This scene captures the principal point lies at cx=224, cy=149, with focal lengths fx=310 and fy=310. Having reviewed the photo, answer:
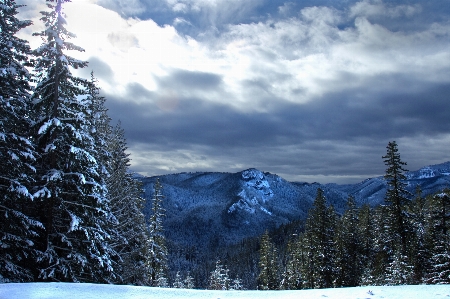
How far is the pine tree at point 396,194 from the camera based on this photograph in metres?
26.2

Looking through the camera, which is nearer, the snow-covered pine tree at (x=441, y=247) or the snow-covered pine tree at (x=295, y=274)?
the snow-covered pine tree at (x=441, y=247)

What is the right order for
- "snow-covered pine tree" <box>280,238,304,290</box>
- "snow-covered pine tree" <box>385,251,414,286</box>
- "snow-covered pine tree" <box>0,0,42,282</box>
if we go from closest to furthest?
"snow-covered pine tree" <box>0,0,42,282</box> → "snow-covered pine tree" <box>385,251,414,286</box> → "snow-covered pine tree" <box>280,238,304,290</box>

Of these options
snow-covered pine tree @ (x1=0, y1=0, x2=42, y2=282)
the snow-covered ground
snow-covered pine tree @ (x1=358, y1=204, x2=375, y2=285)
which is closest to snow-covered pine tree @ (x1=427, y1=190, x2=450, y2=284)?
snow-covered pine tree @ (x1=358, y1=204, x2=375, y2=285)

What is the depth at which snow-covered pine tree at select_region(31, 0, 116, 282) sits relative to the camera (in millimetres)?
14297

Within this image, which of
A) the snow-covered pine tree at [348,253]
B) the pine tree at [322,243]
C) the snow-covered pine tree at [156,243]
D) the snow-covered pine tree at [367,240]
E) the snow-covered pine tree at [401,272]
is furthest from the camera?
the snow-covered pine tree at [367,240]

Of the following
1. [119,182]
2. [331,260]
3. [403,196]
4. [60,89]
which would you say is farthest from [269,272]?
[60,89]

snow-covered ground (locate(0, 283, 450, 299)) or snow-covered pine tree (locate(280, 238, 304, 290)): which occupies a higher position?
snow-covered ground (locate(0, 283, 450, 299))

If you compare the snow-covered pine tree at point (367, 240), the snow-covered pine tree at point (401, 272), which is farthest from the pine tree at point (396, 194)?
the snow-covered pine tree at point (367, 240)

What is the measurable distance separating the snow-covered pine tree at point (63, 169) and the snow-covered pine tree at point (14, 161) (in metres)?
0.62

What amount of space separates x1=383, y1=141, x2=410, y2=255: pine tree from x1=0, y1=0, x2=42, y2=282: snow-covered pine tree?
25753 mm

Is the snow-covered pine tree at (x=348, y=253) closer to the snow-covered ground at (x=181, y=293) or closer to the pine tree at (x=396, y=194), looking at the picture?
the pine tree at (x=396, y=194)

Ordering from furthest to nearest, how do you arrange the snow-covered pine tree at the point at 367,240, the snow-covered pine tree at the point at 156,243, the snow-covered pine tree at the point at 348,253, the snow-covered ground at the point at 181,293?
the snow-covered pine tree at the point at 367,240 → the snow-covered pine tree at the point at 348,253 → the snow-covered pine tree at the point at 156,243 → the snow-covered ground at the point at 181,293

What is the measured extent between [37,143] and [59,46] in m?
4.86

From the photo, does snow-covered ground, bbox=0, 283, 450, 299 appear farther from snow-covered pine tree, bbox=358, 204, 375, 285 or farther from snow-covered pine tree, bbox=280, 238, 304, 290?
snow-covered pine tree, bbox=280, 238, 304, 290
